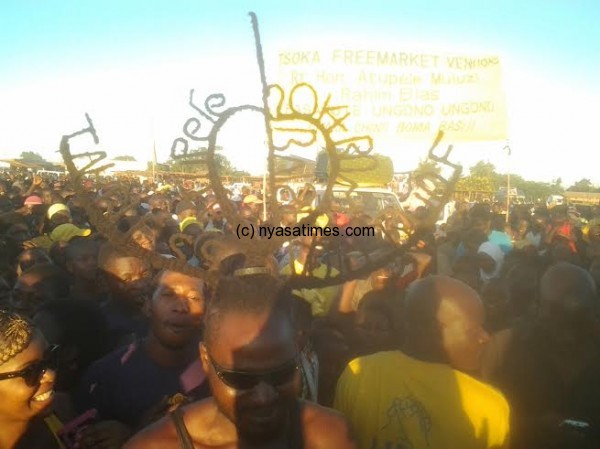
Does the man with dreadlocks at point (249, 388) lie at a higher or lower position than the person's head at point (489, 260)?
higher

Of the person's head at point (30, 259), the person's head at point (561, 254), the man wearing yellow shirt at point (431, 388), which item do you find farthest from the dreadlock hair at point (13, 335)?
the person's head at point (561, 254)

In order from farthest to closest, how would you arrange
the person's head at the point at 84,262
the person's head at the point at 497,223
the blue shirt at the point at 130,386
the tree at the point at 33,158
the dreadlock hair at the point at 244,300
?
1. the tree at the point at 33,158
2. the person's head at the point at 497,223
3. the person's head at the point at 84,262
4. the blue shirt at the point at 130,386
5. the dreadlock hair at the point at 244,300

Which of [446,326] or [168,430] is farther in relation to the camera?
[446,326]

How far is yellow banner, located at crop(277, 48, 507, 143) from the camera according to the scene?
23.2 ft

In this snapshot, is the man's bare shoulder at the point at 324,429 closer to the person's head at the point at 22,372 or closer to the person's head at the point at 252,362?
the person's head at the point at 252,362

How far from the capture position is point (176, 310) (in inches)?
106

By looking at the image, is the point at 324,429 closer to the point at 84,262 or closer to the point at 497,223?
the point at 84,262

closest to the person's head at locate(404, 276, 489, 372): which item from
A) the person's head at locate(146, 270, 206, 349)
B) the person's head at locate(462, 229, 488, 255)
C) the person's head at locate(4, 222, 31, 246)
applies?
the person's head at locate(146, 270, 206, 349)

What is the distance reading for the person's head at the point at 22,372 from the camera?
6.60 feet

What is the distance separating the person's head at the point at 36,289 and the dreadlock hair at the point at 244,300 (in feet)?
8.99

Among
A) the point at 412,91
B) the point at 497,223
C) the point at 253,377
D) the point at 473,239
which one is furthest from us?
the point at 497,223

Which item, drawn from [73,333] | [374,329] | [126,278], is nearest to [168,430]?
[73,333]

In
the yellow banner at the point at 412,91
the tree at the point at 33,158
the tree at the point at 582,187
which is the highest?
the tree at the point at 33,158

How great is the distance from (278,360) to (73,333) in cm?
188
